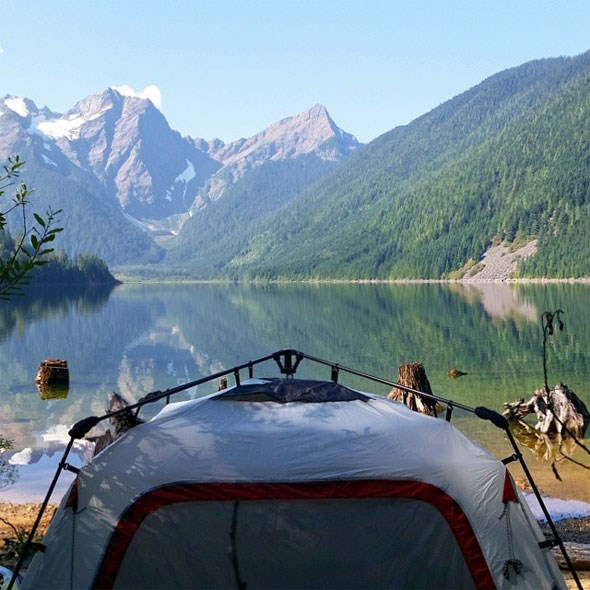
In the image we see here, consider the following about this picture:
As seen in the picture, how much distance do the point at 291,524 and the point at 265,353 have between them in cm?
2919

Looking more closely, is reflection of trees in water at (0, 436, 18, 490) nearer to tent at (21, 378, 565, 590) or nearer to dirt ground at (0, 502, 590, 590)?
dirt ground at (0, 502, 590, 590)

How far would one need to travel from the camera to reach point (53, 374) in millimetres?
26375

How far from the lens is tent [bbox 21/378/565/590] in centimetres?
593

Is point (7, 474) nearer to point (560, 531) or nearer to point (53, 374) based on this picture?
point (560, 531)

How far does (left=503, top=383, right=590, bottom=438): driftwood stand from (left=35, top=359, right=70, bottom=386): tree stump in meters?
16.4

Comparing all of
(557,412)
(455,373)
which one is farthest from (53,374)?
(557,412)

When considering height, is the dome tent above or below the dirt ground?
above

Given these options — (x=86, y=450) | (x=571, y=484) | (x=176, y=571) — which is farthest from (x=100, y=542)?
(x=86, y=450)

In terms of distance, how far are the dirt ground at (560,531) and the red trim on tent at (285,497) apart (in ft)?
4.27

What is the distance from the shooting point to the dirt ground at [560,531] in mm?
7587

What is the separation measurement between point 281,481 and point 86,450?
11.3 meters

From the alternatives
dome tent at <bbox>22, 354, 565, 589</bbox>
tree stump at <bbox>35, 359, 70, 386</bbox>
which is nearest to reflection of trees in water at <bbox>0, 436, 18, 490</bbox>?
dome tent at <bbox>22, 354, 565, 589</bbox>

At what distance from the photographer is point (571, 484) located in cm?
1256

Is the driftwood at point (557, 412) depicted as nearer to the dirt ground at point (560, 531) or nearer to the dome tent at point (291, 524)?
the dirt ground at point (560, 531)
